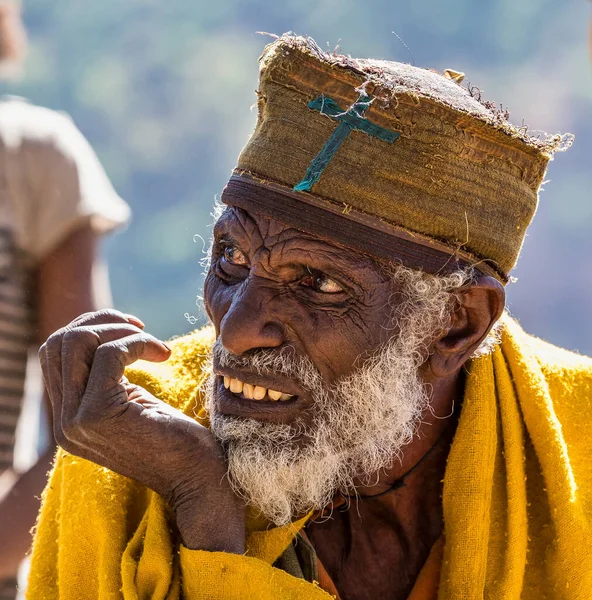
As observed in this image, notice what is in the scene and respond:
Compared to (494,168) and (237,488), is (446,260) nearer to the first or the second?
(494,168)

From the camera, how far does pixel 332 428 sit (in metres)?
2.98

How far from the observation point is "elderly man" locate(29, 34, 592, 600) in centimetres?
279

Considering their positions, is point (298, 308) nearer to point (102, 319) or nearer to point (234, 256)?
point (234, 256)

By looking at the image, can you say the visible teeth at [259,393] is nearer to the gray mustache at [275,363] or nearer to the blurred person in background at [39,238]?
the gray mustache at [275,363]

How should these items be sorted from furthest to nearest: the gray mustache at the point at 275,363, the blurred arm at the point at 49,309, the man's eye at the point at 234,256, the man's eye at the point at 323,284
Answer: the blurred arm at the point at 49,309 → the man's eye at the point at 234,256 → the man's eye at the point at 323,284 → the gray mustache at the point at 275,363

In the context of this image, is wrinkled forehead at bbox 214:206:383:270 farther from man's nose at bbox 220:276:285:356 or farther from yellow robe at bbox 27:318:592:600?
yellow robe at bbox 27:318:592:600

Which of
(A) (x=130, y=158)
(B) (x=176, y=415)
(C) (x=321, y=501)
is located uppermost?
(A) (x=130, y=158)

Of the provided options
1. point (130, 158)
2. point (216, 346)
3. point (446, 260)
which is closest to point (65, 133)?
point (216, 346)

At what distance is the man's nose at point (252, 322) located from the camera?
281 centimetres

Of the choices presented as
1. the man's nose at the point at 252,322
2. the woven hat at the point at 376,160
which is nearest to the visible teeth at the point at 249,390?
the man's nose at the point at 252,322

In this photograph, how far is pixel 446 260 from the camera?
9.88 feet

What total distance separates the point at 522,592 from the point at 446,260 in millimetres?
1040

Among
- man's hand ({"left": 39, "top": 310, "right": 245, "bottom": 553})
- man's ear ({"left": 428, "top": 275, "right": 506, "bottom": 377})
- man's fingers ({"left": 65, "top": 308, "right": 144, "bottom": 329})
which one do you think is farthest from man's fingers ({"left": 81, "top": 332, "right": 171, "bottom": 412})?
man's ear ({"left": 428, "top": 275, "right": 506, "bottom": 377})

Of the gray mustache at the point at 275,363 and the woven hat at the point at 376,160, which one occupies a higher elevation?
the woven hat at the point at 376,160
